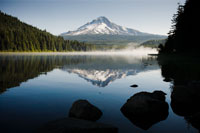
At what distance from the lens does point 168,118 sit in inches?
372

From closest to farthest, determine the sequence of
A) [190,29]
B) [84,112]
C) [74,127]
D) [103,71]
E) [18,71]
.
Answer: [74,127] → [84,112] → [18,71] → [103,71] → [190,29]

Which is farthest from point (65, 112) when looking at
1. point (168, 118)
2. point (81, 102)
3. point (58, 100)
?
point (168, 118)

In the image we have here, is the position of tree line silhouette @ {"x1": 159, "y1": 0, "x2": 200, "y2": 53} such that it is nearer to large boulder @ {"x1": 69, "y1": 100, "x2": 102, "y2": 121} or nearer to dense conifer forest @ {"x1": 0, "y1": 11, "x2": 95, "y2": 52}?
large boulder @ {"x1": 69, "y1": 100, "x2": 102, "y2": 121}

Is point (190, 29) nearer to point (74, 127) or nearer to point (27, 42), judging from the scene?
point (74, 127)

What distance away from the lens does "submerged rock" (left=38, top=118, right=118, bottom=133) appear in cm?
646

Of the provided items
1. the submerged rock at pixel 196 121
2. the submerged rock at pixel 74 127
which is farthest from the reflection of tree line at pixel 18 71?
the submerged rock at pixel 196 121

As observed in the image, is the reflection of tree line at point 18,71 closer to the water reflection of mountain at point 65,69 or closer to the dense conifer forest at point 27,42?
the water reflection of mountain at point 65,69

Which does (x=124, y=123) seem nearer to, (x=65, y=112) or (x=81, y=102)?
(x=81, y=102)

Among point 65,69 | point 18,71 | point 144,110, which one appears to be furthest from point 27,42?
point 144,110

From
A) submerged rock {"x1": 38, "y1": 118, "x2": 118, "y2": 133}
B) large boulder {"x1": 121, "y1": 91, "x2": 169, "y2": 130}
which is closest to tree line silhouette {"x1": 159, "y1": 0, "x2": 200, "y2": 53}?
large boulder {"x1": 121, "y1": 91, "x2": 169, "y2": 130}

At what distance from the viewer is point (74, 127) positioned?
6.52 m

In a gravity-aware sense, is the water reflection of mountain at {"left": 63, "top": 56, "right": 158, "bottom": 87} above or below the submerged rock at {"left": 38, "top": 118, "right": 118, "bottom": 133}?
below

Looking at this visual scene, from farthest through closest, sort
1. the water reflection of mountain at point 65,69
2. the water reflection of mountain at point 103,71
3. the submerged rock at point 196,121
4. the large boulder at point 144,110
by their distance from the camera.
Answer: the water reflection of mountain at point 103,71, the water reflection of mountain at point 65,69, the large boulder at point 144,110, the submerged rock at point 196,121

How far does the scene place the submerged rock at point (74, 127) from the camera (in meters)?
6.46
